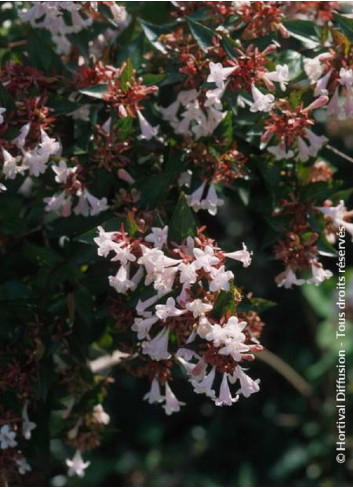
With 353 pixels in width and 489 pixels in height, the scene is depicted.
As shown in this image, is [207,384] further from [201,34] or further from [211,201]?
[201,34]

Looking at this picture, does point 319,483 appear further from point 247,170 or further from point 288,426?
point 247,170

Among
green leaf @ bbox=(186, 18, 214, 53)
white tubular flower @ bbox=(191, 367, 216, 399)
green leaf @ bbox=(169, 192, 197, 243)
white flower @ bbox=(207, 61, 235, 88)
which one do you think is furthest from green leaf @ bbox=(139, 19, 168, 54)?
white tubular flower @ bbox=(191, 367, 216, 399)

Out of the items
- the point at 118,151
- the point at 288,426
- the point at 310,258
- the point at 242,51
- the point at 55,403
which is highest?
the point at 242,51

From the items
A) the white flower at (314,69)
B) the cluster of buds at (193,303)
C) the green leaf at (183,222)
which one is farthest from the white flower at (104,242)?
the white flower at (314,69)

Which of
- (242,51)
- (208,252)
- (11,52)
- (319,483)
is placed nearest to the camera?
(208,252)

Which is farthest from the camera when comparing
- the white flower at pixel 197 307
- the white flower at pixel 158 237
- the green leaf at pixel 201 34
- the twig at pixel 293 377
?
the twig at pixel 293 377

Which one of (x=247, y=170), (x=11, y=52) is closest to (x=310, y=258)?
(x=247, y=170)

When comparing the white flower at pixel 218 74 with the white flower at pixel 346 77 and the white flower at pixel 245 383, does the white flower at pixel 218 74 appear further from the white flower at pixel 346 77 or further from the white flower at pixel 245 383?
the white flower at pixel 245 383

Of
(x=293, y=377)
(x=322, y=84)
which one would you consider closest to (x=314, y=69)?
(x=322, y=84)
